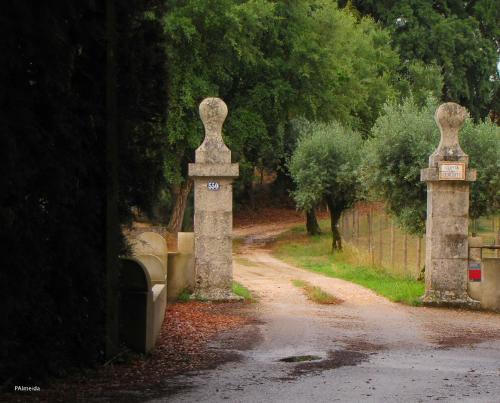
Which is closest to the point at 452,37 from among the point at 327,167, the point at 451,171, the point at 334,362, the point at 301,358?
the point at 327,167

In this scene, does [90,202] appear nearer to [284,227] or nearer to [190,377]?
[190,377]

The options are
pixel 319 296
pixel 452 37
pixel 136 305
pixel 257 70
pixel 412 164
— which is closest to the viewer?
pixel 136 305

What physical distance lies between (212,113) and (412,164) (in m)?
9.06

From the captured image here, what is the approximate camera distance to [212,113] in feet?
52.6

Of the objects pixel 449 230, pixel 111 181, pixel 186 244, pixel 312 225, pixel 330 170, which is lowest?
pixel 312 225

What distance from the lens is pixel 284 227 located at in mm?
47188

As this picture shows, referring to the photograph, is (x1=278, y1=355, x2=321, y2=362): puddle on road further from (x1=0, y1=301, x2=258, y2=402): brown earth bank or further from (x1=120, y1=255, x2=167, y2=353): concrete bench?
(x1=120, y1=255, x2=167, y2=353): concrete bench

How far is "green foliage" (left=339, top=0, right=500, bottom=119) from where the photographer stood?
4969 cm

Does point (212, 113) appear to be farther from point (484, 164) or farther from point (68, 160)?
point (484, 164)

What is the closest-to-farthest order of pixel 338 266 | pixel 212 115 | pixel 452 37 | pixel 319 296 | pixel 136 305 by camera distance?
1. pixel 136 305
2. pixel 212 115
3. pixel 319 296
4. pixel 338 266
5. pixel 452 37

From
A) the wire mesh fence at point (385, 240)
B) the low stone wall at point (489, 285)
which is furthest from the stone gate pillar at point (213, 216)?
the wire mesh fence at point (385, 240)

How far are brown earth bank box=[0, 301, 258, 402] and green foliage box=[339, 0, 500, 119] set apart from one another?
124 ft

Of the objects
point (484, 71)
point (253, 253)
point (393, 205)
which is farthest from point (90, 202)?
point (484, 71)

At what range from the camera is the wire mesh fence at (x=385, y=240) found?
25736 millimetres
